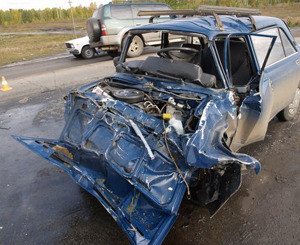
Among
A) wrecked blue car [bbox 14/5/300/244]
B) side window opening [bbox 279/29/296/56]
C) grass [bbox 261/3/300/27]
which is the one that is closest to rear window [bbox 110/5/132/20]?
wrecked blue car [bbox 14/5/300/244]

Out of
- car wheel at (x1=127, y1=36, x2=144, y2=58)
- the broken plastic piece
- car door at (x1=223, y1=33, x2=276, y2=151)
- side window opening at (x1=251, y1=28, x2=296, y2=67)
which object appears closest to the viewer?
the broken plastic piece

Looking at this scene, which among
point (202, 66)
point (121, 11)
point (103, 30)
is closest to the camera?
point (202, 66)

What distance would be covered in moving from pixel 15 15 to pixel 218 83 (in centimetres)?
7037

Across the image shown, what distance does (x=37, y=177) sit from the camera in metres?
3.76

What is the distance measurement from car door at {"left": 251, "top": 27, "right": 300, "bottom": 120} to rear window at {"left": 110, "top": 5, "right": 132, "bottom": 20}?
27.8 ft

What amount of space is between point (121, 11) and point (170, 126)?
10347mm

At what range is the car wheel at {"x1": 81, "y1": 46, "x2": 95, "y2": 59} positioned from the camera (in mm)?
12789

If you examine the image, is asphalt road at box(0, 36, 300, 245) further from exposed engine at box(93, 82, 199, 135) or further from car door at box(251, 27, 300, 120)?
exposed engine at box(93, 82, 199, 135)

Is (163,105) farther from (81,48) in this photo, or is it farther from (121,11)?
(81,48)

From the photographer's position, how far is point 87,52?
12906 mm

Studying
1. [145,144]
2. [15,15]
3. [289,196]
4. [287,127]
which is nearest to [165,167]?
[145,144]

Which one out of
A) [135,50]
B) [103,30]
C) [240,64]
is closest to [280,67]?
[240,64]

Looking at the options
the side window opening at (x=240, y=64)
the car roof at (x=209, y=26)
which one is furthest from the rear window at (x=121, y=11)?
the side window opening at (x=240, y=64)

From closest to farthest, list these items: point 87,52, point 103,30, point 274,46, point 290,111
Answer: point 274,46 → point 290,111 → point 103,30 → point 87,52
